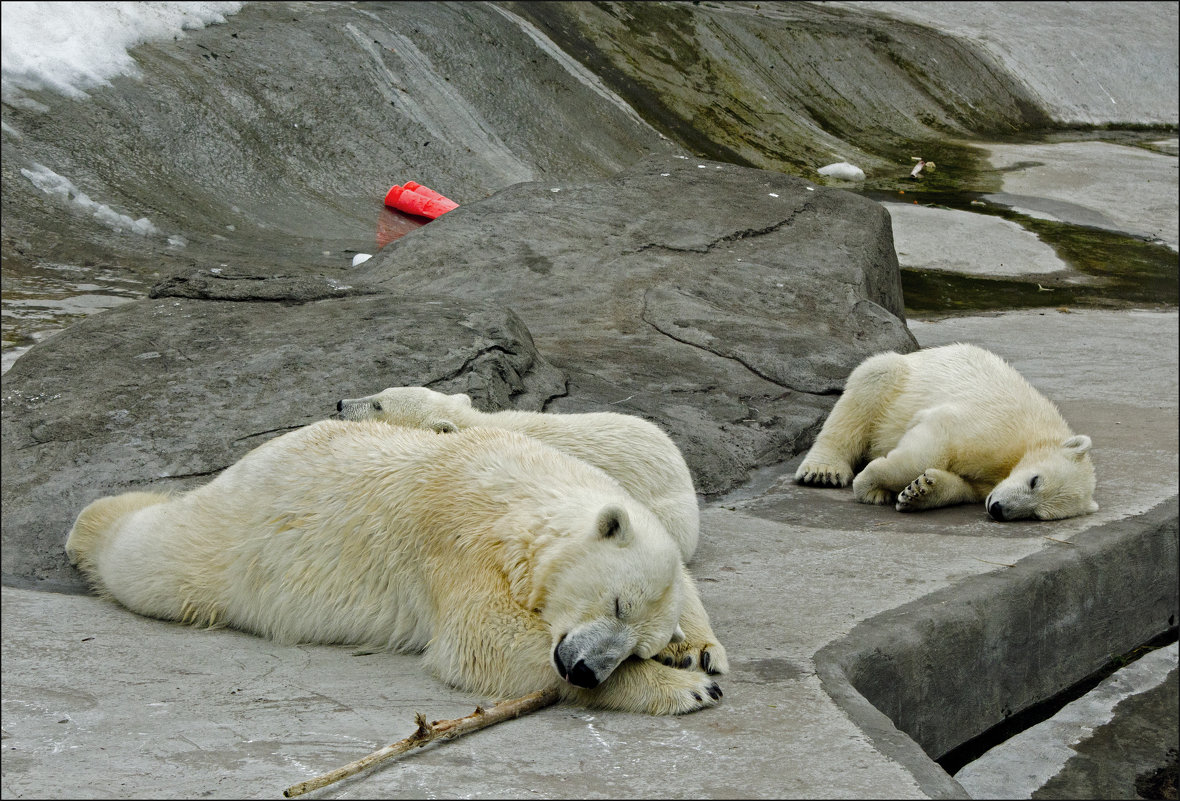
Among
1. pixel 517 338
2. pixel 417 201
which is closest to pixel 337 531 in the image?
pixel 517 338

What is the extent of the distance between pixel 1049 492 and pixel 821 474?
0.98 meters

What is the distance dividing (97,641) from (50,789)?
41.0 inches

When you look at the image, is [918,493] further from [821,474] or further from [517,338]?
[517,338]

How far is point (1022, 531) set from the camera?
428 cm

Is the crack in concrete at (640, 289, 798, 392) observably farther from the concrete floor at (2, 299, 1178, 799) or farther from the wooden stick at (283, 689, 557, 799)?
the wooden stick at (283, 689, 557, 799)

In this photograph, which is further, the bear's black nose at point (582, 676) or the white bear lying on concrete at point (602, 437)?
the white bear lying on concrete at point (602, 437)

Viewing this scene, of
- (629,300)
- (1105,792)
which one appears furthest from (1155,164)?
(1105,792)

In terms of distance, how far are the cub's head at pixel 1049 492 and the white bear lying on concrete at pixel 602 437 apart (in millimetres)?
1345

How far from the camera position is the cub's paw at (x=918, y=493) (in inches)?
181

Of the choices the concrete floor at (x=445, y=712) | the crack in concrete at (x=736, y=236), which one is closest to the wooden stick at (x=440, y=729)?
the concrete floor at (x=445, y=712)

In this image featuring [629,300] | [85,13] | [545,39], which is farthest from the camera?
[545,39]

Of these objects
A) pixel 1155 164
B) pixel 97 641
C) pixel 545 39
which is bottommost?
pixel 97 641

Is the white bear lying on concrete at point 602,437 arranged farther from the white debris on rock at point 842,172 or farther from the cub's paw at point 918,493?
the white debris on rock at point 842,172

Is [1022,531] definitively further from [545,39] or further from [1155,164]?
[1155,164]
